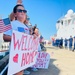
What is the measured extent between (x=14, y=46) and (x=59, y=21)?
2256 inches

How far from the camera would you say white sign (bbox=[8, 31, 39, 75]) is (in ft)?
10.4

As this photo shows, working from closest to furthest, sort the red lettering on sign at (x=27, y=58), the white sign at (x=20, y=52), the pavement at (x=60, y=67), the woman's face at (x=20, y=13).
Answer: the white sign at (x=20, y=52) < the red lettering on sign at (x=27, y=58) < the woman's face at (x=20, y=13) < the pavement at (x=60, y=67)

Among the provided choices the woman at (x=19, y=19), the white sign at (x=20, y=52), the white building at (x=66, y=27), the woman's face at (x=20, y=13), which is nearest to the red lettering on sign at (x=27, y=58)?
the white sign at (x=20, y=52)

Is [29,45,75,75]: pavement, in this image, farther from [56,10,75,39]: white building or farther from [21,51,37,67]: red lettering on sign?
[56,10,75,39]: white building

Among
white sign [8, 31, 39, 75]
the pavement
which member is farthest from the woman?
the pavement

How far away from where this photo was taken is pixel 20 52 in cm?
351

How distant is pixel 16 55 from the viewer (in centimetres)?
332

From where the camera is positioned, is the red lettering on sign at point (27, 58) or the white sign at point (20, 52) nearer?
the white sign at point (20, 52)

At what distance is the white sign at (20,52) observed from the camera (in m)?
3.17

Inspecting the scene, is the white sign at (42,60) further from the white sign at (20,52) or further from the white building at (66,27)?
the white building at (66,27)

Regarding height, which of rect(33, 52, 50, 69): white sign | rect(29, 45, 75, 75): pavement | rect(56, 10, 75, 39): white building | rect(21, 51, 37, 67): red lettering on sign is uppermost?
rect(56, 10, 75, 39): white building

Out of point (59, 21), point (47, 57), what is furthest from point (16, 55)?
point (59, 21)

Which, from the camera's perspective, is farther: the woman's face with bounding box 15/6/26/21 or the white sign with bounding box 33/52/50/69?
the white sign with bounding box 33/52/50/69

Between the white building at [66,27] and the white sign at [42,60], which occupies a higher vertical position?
the white building at [66,27]
